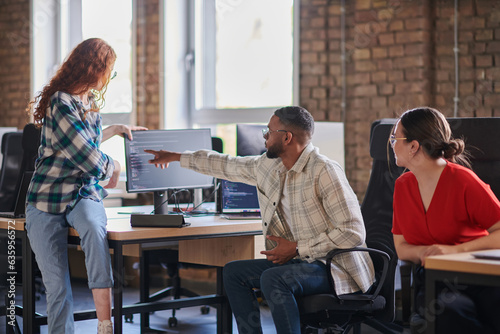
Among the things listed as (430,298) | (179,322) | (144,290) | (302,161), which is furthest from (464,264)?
(179,322)

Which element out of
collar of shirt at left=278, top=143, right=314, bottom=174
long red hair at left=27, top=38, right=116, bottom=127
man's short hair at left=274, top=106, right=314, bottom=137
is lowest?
collar of shirt at left=278, top=143, right=314, bottom=174

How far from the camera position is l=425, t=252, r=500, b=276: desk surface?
5.68 ft

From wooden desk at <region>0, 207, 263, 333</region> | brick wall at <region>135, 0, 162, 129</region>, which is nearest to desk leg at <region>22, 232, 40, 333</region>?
wooden desk at <region>0, 207, 263, 333</region>

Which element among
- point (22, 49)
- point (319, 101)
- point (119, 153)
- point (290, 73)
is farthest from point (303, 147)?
point (22, 49)

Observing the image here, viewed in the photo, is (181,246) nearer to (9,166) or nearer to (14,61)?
(9,166)

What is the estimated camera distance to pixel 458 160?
276 centimetres

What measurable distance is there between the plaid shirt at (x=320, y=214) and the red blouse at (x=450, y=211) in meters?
0.30

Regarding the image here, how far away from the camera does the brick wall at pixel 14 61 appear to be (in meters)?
6.71

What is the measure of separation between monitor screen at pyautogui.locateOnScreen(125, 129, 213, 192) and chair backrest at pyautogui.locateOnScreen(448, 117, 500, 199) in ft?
4.26

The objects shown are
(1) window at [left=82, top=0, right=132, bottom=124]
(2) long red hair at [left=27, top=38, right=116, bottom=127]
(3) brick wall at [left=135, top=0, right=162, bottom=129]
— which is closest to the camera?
(2) long red hair at [left=27, top=38, right=116, bottom=127]

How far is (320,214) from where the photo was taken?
2740mm

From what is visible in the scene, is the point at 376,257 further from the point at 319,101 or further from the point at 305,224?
the point at 319,101

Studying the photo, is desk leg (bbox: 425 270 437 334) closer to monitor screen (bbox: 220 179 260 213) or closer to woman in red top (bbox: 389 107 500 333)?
woman in red top (bbox: 389 107 500 333)

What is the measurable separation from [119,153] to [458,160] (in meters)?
3.76
